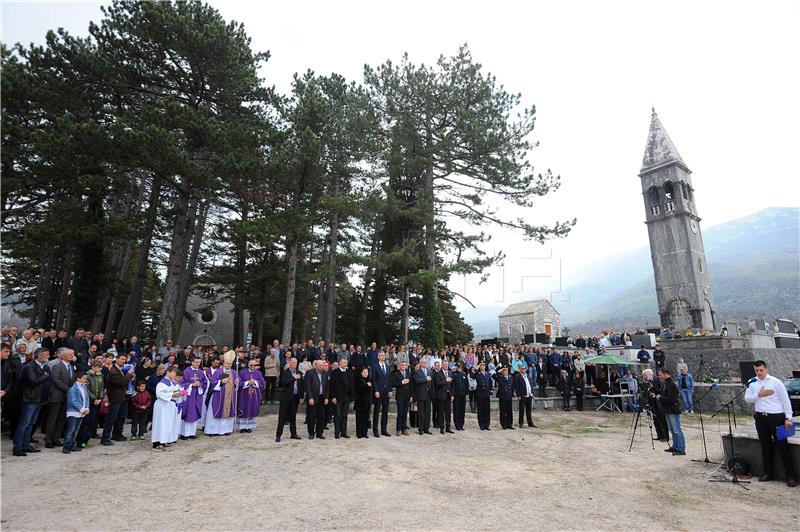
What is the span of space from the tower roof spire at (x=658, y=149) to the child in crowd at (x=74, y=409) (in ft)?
171

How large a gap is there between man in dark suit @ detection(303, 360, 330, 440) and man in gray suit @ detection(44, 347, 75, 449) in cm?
489

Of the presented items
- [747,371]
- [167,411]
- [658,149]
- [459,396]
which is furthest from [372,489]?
[658,149]

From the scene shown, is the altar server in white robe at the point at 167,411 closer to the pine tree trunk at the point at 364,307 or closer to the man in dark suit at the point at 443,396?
the man in dark suit at the point at 443,396

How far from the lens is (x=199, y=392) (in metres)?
10.6

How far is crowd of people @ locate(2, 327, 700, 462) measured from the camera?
845cm

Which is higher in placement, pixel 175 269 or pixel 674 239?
pixel 674 239

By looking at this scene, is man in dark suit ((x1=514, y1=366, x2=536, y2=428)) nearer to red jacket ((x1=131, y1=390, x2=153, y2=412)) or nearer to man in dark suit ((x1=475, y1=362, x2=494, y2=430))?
man in dark suit ((x1=475, y1=362, x2=494, y2=430))

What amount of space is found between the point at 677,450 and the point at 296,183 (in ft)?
58.5

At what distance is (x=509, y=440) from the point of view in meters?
11.0

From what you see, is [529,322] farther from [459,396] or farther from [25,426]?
[25,426]

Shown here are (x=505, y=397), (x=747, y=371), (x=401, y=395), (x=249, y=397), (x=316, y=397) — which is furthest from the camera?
(x=747, y=371)

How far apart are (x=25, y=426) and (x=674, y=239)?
164ft

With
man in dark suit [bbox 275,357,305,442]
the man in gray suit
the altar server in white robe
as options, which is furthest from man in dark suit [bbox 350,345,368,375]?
the man in gray suit

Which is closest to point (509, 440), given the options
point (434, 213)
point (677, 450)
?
point (677, 450)
